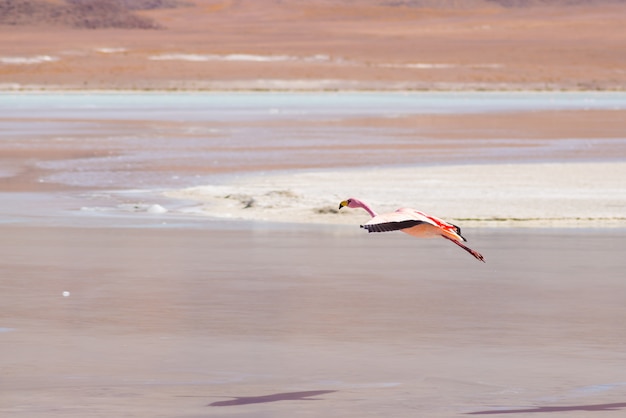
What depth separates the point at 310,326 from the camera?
9070mm

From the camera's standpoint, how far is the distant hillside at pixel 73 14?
12219 cm

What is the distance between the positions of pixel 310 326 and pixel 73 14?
397 ft

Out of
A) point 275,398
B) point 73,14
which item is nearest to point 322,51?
point 73,14

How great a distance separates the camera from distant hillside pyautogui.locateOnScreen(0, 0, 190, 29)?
12219 cm

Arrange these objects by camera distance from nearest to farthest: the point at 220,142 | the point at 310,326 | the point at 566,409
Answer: the point at 566,409, the point at 310,326, the point at 220,142

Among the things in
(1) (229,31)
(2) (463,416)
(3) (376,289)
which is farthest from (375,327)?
(1) (229,31)

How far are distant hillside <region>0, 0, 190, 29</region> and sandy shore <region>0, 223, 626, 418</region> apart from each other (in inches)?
4259

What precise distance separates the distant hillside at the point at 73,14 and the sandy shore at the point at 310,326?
355 feet

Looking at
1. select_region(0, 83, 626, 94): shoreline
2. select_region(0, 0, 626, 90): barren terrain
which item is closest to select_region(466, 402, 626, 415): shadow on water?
select_region(0, 83, 626, 94): shoreline

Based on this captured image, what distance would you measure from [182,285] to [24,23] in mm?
111985

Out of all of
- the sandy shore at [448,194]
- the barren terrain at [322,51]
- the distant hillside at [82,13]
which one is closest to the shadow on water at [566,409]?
the sandy shore at [448,194]

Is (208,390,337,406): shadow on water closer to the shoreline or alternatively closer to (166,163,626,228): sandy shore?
(166,163,626,228): sandy shore

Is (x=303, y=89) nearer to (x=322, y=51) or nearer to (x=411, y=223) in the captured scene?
(x=322, y=51)

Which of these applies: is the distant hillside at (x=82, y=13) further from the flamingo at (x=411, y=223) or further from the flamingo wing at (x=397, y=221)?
the flamingo wing at (x=397, y=221)
